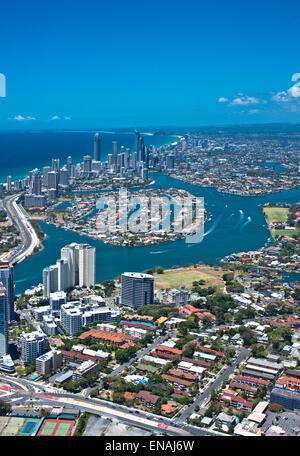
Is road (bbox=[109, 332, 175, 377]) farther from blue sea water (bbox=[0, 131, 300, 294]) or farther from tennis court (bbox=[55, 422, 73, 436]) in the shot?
blue sea water (bbox=[0, 131, 300, 294])

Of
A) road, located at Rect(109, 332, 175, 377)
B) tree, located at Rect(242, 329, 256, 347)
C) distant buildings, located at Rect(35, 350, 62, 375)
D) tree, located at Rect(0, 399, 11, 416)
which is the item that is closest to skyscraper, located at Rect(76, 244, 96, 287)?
road, located at Rect(109, 332, 175, 377)

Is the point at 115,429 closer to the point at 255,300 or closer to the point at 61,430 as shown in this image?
the point at 61,430

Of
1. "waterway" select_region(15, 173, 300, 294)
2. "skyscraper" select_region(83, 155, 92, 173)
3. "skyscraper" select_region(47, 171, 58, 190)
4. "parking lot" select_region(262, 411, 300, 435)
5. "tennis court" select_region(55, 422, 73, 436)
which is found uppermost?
"skyscraper" select_region(83, 155, 92, 173)

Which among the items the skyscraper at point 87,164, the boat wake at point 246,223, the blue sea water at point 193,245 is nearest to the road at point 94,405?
the blue sea water at point 193,245

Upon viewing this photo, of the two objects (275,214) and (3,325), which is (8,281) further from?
(275,214)

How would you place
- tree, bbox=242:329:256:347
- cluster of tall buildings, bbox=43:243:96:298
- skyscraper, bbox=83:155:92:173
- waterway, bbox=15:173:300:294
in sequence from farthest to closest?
skyscraper, bbox=83:155:92:173 < waterway, bbox=15:173:300:294 < cluster of tall buildings, bbox=43:243:96:298 < tree, bbox=242:329:256:347

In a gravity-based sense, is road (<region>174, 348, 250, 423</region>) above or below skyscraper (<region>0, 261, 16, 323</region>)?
below

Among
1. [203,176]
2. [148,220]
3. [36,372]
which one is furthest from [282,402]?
[203,176]
